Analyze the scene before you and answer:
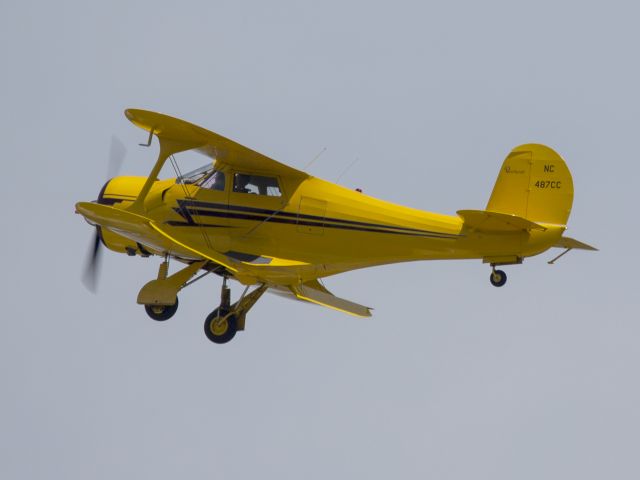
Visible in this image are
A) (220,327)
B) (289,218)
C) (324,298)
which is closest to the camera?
(289,218)

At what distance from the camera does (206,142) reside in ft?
60.9

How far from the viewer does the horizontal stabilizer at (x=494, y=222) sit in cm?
1803

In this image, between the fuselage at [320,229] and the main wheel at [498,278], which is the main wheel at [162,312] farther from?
the main wheel at [498,278]

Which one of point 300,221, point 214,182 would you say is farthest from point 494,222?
point 214,182

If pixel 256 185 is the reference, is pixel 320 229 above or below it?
below

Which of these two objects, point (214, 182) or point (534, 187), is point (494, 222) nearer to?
point (534, 187)

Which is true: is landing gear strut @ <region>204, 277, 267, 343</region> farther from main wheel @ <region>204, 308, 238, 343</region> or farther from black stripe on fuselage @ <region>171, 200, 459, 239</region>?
black stripe on fuselage @ <region>171, 200, 459, 239</region>

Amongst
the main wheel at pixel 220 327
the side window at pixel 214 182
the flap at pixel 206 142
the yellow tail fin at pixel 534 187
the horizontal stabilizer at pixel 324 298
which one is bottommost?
the main wheel at pixel 220 327

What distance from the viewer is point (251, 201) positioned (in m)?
18.9

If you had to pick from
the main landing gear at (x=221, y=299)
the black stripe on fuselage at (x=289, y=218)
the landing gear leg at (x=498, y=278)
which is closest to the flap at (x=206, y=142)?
the black stripe on fuselage at (x=289, y=218)

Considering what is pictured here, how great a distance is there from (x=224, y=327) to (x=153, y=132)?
2.94 metres

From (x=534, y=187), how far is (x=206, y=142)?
4551mm

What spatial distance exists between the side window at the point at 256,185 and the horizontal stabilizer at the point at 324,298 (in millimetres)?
1445

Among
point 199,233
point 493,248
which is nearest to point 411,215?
point 493,248
